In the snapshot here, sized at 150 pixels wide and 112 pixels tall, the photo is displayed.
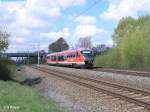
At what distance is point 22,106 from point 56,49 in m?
167

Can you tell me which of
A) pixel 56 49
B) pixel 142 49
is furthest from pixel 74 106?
pixel 56 49

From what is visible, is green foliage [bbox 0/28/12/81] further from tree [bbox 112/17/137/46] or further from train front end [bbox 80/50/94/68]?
tree [bbox 112/17/137/46]

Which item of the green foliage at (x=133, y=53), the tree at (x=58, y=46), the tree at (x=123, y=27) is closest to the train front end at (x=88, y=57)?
the green foliage at (x=133, y=53)

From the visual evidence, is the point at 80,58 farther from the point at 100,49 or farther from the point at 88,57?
the point at 100,49

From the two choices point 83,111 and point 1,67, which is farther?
point 1,67

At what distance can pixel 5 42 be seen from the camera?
46000mm

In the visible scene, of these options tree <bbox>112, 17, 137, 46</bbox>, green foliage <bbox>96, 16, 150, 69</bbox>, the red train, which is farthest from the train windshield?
tree <bbox>112, 17, 137, 46</bbox>

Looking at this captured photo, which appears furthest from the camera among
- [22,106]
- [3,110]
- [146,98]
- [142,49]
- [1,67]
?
[142,49]

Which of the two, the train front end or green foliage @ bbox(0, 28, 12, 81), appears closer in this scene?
green foliage @ bbox(0, 28, 12, 81)

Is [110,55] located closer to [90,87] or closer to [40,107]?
[90,87]

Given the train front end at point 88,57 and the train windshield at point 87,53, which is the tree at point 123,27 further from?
the train front end at point 88,57

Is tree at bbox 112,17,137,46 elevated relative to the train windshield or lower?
elevated

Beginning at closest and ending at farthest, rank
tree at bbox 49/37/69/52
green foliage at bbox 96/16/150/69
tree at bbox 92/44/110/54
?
green foliage at bbox 96/16/150/69
tree at bbox 92/44/110/54
tree at bbox 49/37/69/52

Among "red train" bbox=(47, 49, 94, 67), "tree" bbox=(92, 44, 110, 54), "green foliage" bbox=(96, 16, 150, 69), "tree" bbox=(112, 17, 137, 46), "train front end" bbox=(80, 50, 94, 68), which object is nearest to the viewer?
"train front end" bbox=(80, 50, 94, 68)
